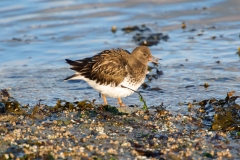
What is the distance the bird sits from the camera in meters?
6.14

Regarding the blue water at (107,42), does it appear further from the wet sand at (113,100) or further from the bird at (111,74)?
the bird at (111,74)

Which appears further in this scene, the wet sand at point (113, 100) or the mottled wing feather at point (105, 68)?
the mottled wing feather at point (105, 68)

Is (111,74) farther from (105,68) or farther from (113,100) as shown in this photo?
(113,100)

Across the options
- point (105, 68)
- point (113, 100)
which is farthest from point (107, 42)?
point (105, 68)

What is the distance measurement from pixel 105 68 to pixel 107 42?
3855mm

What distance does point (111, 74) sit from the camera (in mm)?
6160

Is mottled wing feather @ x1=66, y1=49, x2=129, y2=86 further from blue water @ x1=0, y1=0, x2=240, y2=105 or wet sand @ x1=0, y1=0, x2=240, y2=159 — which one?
→ blue water @ x1=0, y1=0, x2=240, y2=105

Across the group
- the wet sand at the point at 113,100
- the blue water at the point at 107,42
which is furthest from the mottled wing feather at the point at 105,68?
the blue water at the point at 107,42

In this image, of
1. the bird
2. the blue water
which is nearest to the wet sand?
the blue water

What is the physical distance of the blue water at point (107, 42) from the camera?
24.4ft

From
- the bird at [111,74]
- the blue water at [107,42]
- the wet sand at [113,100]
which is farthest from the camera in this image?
the blue water at [107,42]

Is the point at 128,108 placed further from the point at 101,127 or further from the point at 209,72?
the point at 209,72

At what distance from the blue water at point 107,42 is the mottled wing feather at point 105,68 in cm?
74

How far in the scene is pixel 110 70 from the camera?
244 inches
